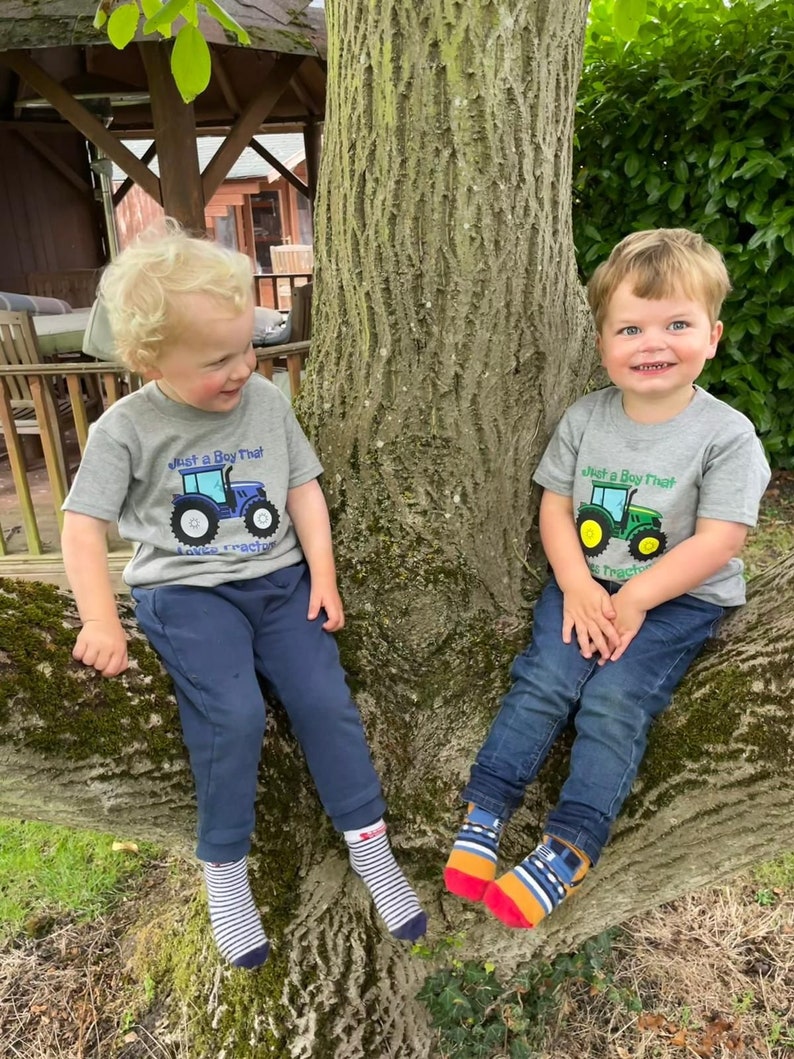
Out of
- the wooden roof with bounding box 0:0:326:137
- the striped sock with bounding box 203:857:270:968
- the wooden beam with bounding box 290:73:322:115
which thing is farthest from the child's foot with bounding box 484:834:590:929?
the wooden beam with bounding box 290:73:322:115

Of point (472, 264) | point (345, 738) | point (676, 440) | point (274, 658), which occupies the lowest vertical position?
point (345, 738)

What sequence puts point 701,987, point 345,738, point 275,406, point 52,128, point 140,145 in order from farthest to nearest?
point 140,145 → point 52,128 → point 701,987 → point 275,406 → point 345,738

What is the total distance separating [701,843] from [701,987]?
57.0 inches

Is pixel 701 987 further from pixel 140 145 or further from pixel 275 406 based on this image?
pixel 140 145

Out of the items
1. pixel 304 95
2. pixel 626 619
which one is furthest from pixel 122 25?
pixel 304 95

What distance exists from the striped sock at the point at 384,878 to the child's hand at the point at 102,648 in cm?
65

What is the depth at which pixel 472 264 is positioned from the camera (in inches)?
75.6

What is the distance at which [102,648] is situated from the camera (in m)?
1.65

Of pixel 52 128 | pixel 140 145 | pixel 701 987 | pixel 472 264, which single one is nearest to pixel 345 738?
pixel 472 264

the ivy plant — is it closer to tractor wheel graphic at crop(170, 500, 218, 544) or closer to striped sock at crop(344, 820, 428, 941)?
tractor wheel graphic at crop(170, 500, 218, 544)

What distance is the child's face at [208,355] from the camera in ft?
5.78

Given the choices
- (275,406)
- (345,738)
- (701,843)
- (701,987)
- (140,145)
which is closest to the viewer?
(701,843)

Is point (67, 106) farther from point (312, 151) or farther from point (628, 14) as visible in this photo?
point (628, 14)

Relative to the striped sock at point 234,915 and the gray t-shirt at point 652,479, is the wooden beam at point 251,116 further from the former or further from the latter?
the striped sock at point 234,915
